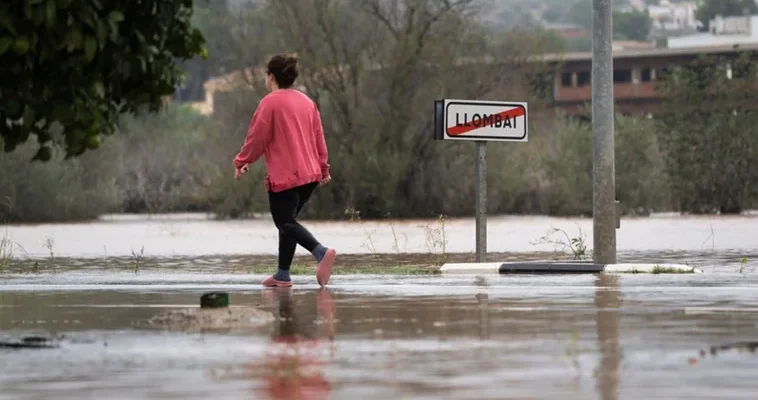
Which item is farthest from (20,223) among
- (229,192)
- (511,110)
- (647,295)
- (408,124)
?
(647,295)

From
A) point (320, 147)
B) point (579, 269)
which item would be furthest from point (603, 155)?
point (320, 147)

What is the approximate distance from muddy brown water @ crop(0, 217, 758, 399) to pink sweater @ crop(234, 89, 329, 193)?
974mm

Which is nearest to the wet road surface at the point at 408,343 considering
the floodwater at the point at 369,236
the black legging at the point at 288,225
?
the black legging at the point at 288,225

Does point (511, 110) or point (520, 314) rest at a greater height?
point (511, 110)

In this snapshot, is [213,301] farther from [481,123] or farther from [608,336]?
[481,123]

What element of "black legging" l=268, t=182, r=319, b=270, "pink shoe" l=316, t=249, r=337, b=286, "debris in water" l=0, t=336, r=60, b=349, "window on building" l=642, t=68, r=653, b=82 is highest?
"window on building" l=642, t=68, r=653, b=82

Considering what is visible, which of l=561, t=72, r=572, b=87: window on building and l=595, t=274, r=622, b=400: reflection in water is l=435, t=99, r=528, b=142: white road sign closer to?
l=595, t=274, r=622, b=400: reflection in water

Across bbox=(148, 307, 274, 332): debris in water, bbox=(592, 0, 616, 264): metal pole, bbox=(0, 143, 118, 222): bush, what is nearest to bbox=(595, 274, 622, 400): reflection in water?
bbox=(592, 0, 616, 264): metal pole

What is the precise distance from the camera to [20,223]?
55500 mm

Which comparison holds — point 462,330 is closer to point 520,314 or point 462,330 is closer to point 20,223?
point 520,314

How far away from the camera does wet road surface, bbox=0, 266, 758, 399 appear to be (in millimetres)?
9523

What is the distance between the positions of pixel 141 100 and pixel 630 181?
151 feet

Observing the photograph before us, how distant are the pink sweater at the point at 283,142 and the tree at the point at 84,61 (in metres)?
4.85

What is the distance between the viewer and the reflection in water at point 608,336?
9453mm
